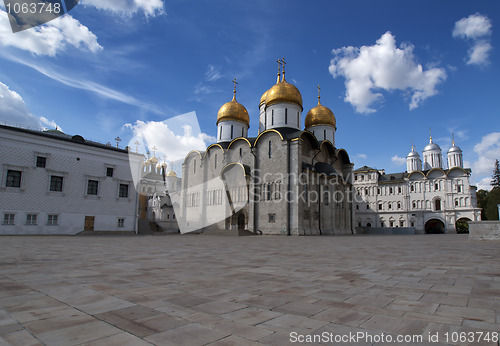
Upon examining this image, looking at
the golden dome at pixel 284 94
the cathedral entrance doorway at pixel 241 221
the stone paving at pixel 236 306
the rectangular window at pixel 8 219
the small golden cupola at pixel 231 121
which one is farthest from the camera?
the small golden cupola at pixel 231 121

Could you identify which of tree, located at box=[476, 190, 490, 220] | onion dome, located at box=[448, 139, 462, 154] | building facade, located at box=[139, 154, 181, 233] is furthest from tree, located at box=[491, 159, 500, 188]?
building facade, located at box=[139, 154, 181, 233]

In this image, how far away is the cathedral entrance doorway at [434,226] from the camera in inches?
2165

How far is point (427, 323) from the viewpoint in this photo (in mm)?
2959

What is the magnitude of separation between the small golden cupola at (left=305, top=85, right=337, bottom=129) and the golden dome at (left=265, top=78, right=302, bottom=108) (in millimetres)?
5047

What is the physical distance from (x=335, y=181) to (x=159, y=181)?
45358 mm

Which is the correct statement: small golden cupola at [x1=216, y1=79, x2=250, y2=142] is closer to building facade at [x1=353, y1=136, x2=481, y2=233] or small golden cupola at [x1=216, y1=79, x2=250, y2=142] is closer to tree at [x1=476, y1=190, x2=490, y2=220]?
building facade at [x1=353, y1=136, x2=481, y2=233]

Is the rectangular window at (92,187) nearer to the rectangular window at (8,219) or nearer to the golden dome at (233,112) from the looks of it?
the rectangular window at (8,219)

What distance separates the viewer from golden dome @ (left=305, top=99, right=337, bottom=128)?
3925cm

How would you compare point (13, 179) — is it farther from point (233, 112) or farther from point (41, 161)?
point (233, 112)

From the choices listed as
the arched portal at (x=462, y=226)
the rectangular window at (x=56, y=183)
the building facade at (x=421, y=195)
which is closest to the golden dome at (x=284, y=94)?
the rectangular window at (x=56, y=183)

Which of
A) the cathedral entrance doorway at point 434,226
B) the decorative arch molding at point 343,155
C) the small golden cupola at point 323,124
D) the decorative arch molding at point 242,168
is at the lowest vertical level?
the cathedral entrance doorway at point 434,226

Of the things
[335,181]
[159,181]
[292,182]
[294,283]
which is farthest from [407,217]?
[294,283]

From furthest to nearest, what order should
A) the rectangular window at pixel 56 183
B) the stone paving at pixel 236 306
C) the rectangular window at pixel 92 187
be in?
the rectangular window at pixel 92 187, the rectangular window at pixel 56 183, the stone paving at pixel 236 306

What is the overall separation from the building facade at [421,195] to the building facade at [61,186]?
45140 mm
